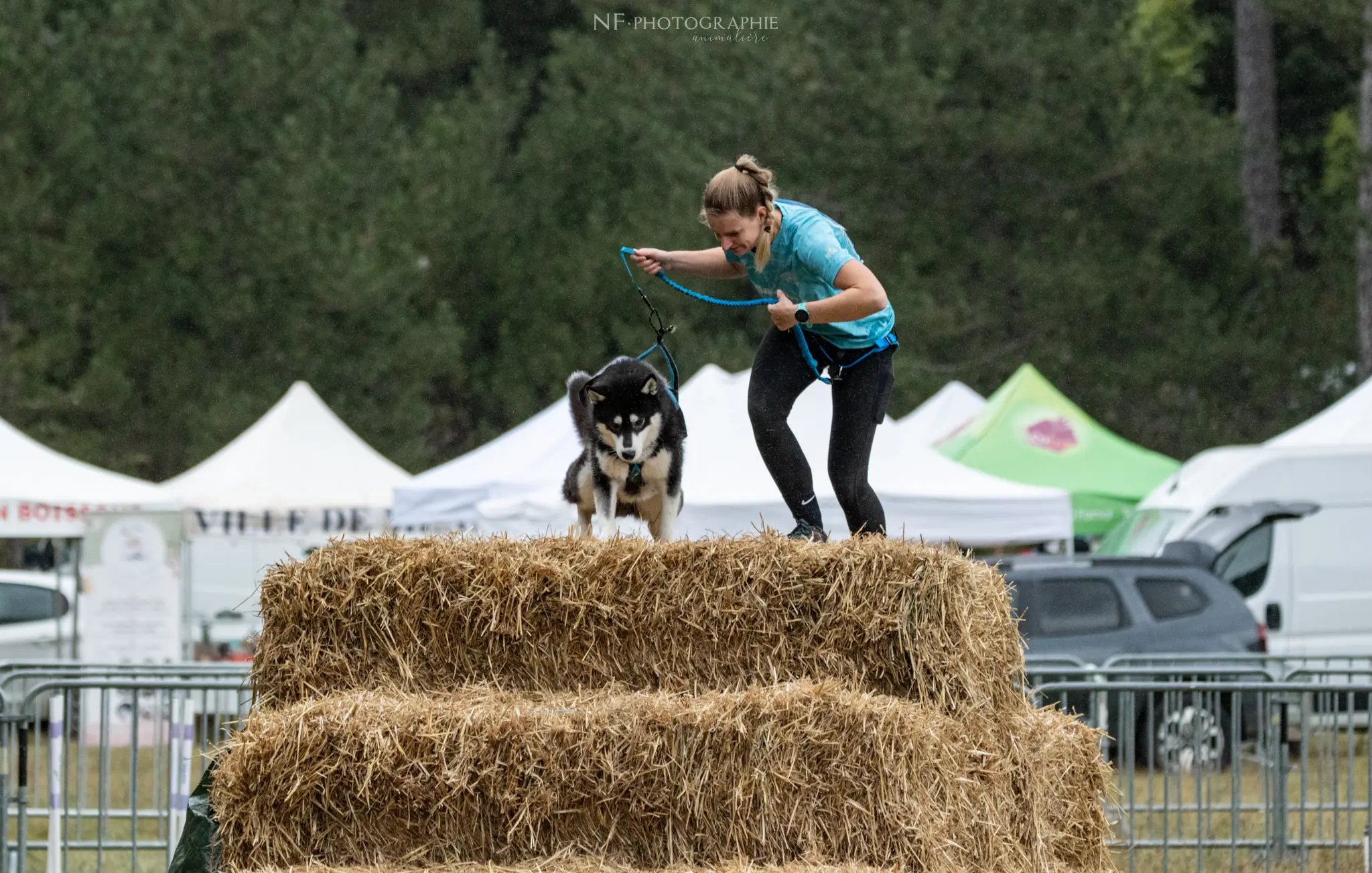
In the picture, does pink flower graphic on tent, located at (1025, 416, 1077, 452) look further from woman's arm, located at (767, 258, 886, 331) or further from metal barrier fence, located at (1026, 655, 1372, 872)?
woman's arm, located at (767, 258, 886, 331)

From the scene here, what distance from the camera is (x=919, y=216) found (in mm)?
25828

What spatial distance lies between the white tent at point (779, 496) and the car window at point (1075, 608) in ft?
1.94

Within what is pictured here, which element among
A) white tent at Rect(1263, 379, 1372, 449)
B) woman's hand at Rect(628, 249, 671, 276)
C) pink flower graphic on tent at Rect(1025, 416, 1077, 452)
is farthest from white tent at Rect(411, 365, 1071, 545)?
woman's hand at Rect(628, 249, 671, 276)

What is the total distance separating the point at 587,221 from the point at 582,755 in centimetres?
2439

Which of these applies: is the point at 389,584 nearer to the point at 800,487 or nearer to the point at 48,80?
the point at 800,487

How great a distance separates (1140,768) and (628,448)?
20.8 ft

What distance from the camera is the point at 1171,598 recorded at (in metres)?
12.9

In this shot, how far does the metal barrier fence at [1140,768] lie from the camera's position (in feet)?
24.4

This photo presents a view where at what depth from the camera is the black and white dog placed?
552cm

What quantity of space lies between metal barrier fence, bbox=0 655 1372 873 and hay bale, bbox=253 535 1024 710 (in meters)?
1.45

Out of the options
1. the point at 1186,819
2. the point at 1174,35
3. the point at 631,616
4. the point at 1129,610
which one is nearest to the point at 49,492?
the point at 1129,610

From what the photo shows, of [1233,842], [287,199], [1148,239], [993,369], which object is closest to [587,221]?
[287,199]

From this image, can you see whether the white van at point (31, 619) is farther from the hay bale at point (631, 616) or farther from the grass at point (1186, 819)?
the hay bale at point (631, 616)

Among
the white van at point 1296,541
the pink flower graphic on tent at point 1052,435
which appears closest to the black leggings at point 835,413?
the white van at point 1296,541
